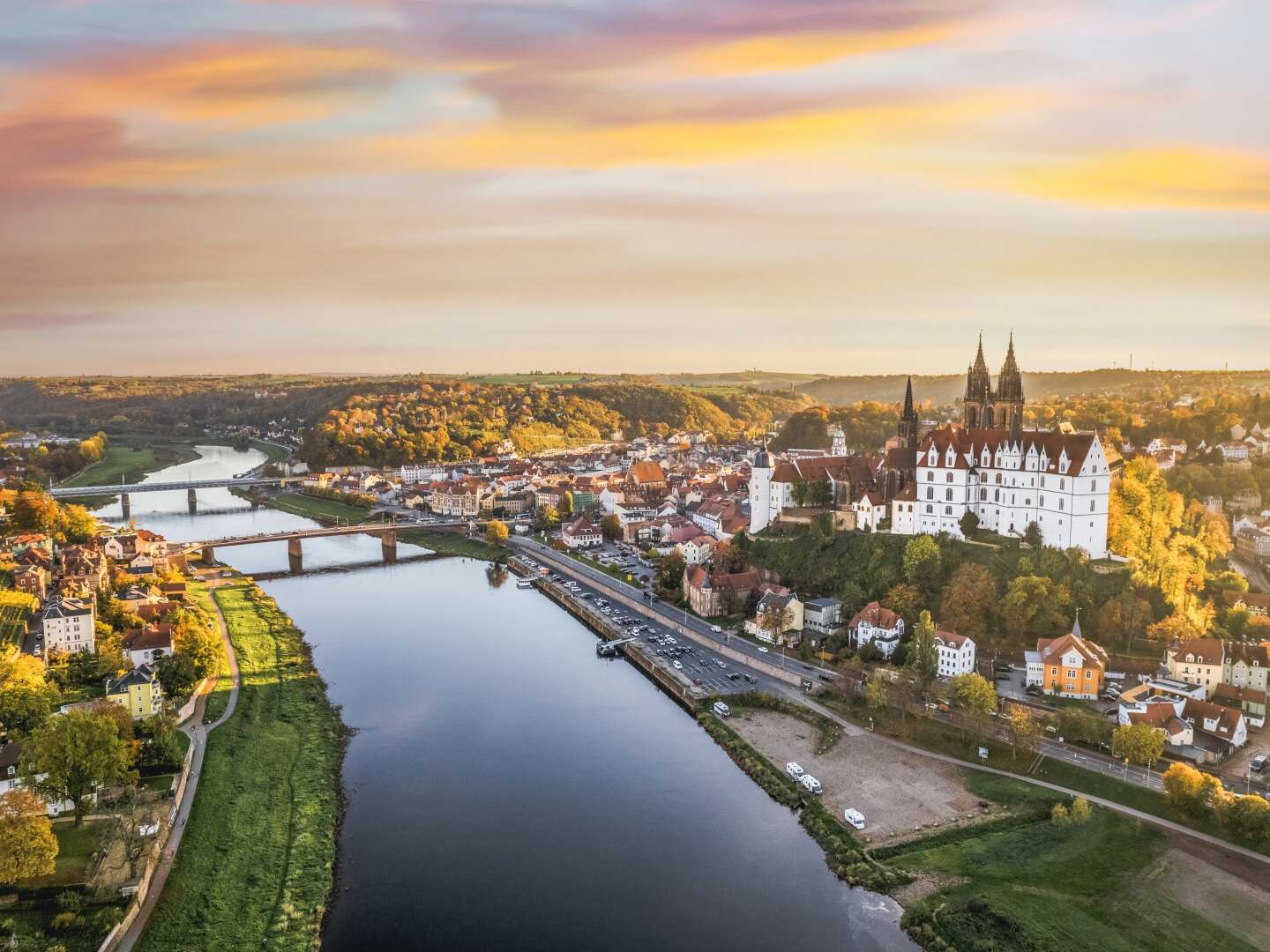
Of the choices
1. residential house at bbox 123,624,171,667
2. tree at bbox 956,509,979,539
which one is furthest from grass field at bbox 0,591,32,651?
tree at bbox 956,509,979,539

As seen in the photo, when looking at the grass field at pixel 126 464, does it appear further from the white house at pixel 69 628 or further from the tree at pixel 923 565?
the tree at pixel 923 565

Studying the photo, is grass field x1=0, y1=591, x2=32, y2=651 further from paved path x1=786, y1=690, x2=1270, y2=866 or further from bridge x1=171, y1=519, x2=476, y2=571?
paved path x1=786, y1=690, x2=1270, y2=866

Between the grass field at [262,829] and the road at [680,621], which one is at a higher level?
the road at [680,621]

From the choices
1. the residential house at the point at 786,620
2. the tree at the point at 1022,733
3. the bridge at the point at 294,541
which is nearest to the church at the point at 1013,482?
the residential house at the point at 786,620

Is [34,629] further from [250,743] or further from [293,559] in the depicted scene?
[293,559]

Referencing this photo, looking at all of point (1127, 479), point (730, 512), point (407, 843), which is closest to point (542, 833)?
point (407, 843)

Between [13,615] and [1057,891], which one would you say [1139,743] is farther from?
[13,615]
